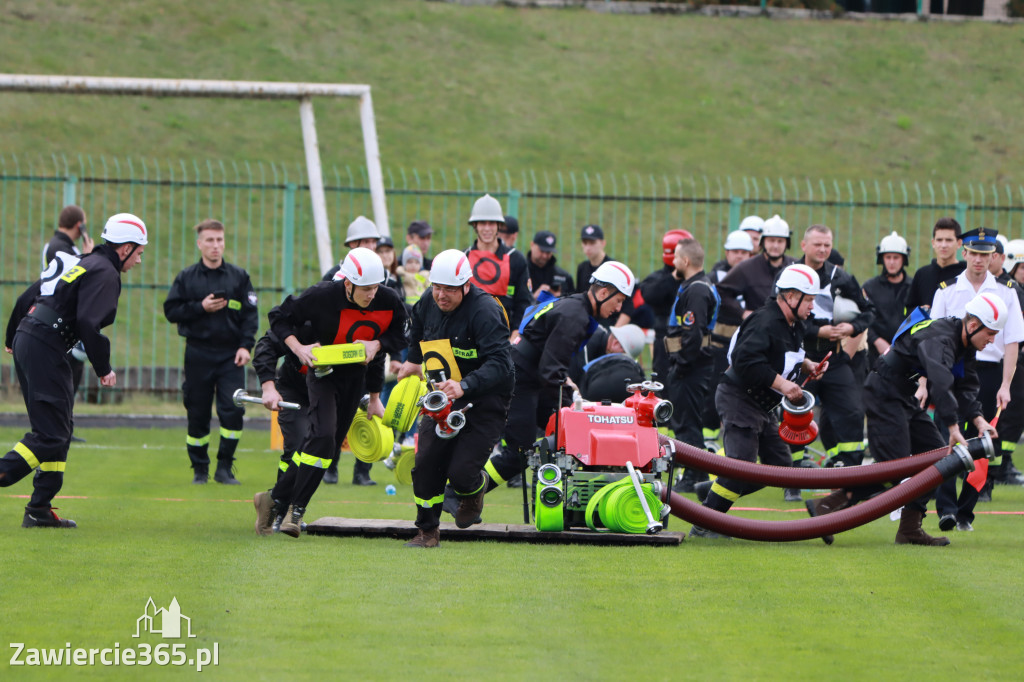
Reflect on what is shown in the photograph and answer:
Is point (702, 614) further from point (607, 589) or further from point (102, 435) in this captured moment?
point (102, 435)

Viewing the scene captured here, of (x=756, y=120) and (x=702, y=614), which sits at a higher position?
(x=756, y=120)

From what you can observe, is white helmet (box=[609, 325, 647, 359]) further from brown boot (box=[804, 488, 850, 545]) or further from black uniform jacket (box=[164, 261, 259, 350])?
black uniform jacket (box=[164, 261, 259, 350])

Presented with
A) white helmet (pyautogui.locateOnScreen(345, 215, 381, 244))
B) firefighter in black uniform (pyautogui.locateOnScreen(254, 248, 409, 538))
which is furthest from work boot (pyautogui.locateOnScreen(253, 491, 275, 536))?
white helmet (pyautogui.locateOnScreen(345, 215, 381, 244))

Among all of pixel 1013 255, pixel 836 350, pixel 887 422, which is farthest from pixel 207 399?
pixel 1013 255

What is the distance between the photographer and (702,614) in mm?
5891

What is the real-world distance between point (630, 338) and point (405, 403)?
2849 mm

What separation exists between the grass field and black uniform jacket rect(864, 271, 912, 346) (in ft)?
12.5

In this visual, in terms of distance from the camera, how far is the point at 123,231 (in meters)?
8.37

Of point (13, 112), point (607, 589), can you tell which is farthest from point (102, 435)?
point (13, 112)

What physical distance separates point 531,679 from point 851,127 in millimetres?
32760

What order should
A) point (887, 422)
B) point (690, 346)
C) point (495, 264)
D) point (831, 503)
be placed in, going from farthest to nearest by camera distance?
point (495, 264)
point (690, 346)
point (831, 503)
point (887, 422)

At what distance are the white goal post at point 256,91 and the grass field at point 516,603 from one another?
7233 millimetres

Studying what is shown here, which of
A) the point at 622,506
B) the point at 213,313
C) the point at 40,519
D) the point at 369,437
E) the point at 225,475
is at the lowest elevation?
the point at 225,475

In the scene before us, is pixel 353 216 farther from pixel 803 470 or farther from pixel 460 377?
pixel 803 470
